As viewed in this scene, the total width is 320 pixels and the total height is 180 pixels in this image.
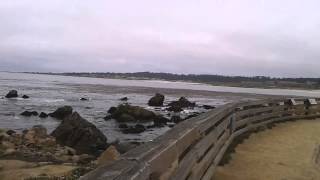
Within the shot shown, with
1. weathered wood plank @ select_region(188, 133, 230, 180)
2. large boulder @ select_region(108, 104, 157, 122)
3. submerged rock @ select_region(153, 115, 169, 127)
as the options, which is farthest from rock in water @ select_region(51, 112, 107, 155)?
weathered wood plank @ select_region(188, 133, 230, 180)

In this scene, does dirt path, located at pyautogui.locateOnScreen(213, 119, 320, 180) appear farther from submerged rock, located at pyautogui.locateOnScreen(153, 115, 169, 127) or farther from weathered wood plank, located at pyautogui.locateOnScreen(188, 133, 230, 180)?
submerged rock, located at pyautogui.locateOnScreen(153, 115, 169, 127)

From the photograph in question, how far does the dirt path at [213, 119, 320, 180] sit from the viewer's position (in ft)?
28.2

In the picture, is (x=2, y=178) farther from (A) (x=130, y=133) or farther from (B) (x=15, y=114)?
(B) (x=15, y=114)

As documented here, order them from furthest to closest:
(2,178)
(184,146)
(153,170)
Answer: (2,178)
(184,146)
(153,170)

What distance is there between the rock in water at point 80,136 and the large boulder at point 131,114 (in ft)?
46.3

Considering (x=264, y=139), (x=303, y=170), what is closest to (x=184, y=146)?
(x=303, y=170)

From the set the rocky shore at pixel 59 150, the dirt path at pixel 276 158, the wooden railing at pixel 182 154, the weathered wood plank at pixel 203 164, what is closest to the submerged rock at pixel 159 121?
the rocky shore at pixel 59 150

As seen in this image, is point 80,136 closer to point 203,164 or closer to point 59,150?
point 59,150

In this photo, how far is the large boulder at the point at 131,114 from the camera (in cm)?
4072

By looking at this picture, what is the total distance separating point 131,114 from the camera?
4256cm

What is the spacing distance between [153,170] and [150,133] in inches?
1119

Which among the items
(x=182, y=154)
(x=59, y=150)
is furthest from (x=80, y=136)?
(x=182, y=154)

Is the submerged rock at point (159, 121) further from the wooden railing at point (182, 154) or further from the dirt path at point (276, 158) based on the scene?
the wooden railing at point (182, 154)

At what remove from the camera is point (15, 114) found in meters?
41.9
